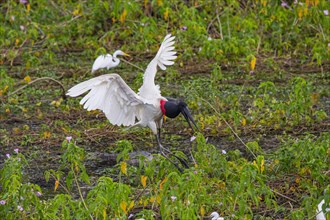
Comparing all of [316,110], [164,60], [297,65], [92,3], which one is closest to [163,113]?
[164,60]

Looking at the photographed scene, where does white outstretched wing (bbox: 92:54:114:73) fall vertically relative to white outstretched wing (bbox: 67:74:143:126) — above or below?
below

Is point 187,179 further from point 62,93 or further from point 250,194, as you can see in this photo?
point 62,93

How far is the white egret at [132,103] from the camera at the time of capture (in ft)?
26.7

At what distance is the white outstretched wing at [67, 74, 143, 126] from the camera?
8.02m

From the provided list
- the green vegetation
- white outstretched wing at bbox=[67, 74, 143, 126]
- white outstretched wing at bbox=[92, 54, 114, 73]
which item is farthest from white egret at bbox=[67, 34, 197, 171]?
white outstretched wing at bbox=[92, 54, 114, 73]

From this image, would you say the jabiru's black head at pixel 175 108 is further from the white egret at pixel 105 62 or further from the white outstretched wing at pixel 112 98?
the white egret at pixel 105 62

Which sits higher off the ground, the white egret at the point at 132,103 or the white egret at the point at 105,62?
the white egret at the point at 132,103

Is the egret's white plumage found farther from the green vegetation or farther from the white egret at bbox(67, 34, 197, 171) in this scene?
the green vegetation

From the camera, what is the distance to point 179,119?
9.62 metres

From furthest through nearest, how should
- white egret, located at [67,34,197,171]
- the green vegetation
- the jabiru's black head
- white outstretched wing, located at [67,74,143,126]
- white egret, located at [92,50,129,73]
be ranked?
white egret, located at [92,50,129,73] → the jabiru's black head → white egret, located at [67,34,197,171] → white outstretched wing, located at [67,74,143,126] → the green vegetation

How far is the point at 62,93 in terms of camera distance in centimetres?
1022

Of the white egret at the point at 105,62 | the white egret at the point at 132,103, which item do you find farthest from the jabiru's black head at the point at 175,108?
the white egret at the point at 105,62

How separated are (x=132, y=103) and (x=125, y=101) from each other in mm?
67

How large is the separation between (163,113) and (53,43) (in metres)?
3.78
